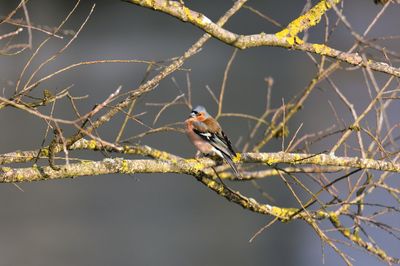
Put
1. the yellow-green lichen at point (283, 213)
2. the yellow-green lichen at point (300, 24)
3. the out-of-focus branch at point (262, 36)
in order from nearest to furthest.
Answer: the out-of-focus branch at point (262, 36) < the yellow-green lichen at point (300, 24) < the yellow-green lichen at point (283, 213)

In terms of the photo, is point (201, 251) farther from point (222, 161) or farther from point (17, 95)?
point (17, 95)

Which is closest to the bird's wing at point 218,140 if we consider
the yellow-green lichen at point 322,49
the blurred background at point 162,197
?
the yellow-green lichen at point 322,49

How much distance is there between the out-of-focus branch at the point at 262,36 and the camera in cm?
306

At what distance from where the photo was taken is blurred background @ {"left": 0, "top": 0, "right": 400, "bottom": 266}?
453 inches

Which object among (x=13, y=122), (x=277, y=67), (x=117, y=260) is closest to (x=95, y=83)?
(x=13, y=122)

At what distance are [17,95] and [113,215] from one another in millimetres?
9933

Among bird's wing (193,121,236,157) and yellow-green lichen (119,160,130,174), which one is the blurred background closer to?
bird's wing (193,121,236,157)

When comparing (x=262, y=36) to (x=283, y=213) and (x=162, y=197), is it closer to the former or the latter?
(x=283, y=213)

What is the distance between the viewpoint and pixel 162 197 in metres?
13.2

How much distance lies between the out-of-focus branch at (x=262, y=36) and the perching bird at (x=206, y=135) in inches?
56.4

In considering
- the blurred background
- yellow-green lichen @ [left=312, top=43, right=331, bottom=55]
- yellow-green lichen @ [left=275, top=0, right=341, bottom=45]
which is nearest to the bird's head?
yellow-green lichen @ [left=275, top=0, right=341, bottom=45]

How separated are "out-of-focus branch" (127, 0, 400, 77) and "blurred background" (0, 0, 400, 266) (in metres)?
5.21

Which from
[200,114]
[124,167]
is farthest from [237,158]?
[200,114]

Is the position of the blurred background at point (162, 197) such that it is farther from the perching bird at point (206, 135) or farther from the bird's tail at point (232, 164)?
the bird's tail at point (232, 164)
